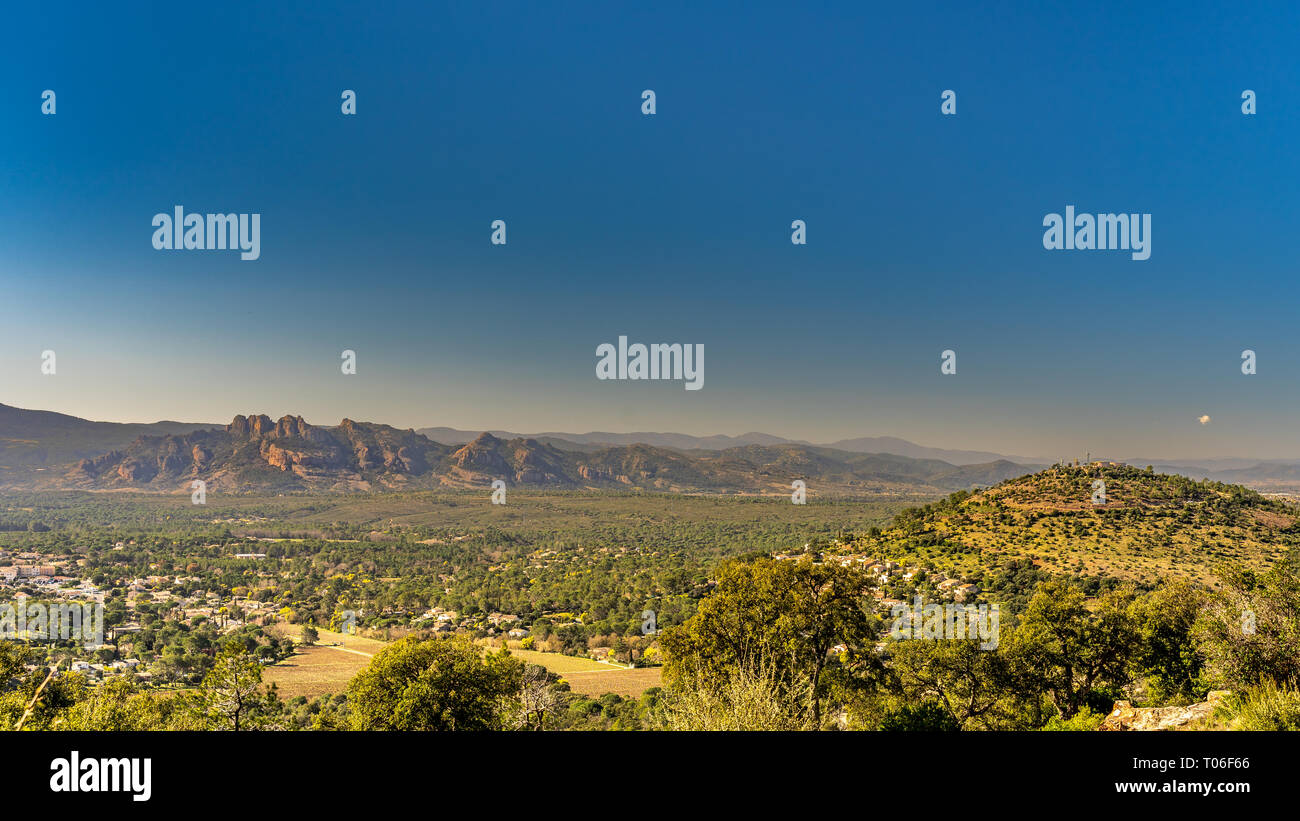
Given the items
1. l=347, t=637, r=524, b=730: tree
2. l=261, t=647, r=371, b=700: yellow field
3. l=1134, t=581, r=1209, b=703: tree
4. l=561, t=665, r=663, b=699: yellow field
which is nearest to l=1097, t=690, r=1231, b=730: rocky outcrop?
l=1134, t=581, r=1209, b=703: tree

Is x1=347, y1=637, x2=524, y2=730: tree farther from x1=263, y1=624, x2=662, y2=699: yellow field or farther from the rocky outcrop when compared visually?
x1=263, y1=624, x2=662, y2=699: yellow field

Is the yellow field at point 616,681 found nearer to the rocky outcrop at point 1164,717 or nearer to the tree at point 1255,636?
the rocky outcrop at point 1164,717

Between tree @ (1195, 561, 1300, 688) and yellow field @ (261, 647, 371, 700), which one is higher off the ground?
tree @ (1195, 561, 1300, 688)

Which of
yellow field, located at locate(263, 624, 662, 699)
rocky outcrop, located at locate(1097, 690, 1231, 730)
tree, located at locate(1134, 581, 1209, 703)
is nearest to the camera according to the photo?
rocky outcrop, located at locate(1097, 690, 1231, 730)

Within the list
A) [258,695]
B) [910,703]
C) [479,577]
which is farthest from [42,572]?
[910,703]
